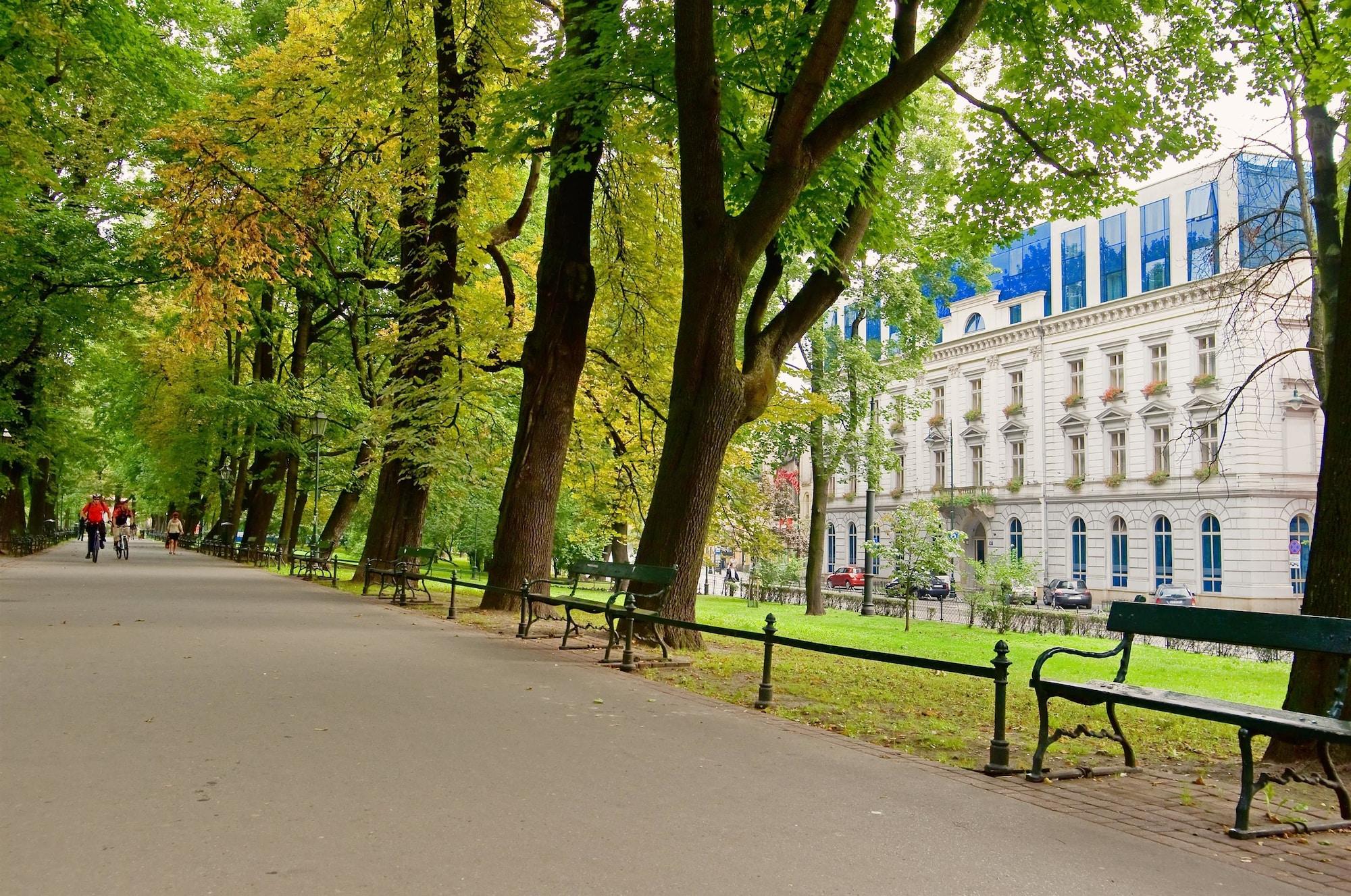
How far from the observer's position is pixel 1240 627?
6266 mm

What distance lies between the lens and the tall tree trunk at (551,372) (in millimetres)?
15508

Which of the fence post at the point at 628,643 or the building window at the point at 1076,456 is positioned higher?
the building window at the point at 1076,456

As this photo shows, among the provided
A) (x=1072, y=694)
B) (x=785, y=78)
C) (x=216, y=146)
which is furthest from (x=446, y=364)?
(x=1072, y=694)

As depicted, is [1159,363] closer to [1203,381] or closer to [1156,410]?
[1156,410]

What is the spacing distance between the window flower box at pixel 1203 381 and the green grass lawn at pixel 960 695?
21.2 meters

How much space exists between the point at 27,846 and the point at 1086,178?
14.0 m

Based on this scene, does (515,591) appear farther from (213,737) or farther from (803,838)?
(803,838)

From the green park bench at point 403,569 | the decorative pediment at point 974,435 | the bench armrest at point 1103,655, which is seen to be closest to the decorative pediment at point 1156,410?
the decorative pediment at point 974,435

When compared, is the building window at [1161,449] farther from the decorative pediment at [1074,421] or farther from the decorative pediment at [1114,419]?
the decorative pediment at [1074,421]

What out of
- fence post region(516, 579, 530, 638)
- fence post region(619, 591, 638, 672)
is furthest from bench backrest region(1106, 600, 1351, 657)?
fence post region(516, 579, 530, 638)

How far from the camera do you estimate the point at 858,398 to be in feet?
113

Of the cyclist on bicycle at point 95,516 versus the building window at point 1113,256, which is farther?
the building window at point 1113,256

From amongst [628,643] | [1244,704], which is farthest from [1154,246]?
[1244,704]

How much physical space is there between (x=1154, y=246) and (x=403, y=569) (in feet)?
116
